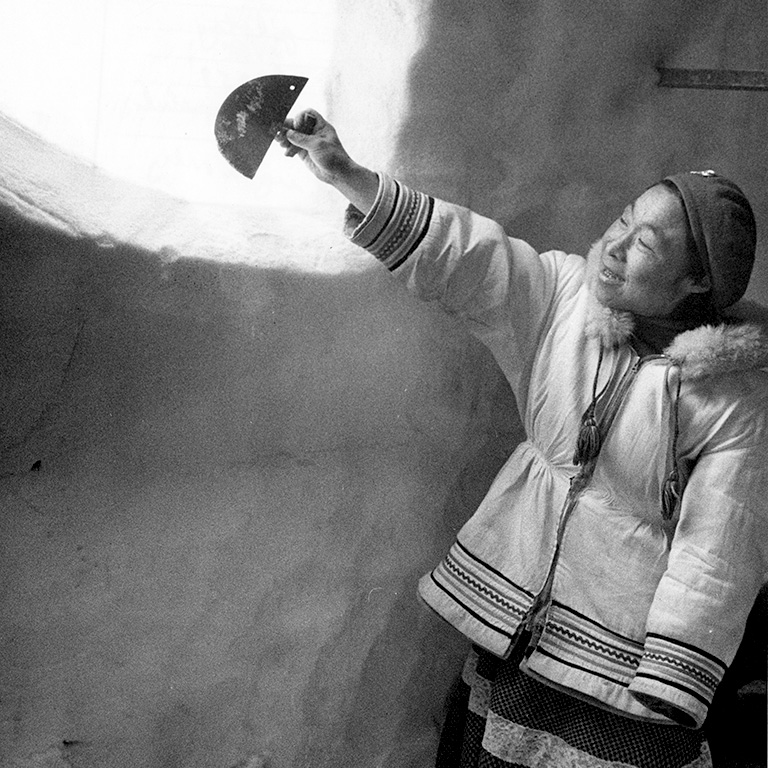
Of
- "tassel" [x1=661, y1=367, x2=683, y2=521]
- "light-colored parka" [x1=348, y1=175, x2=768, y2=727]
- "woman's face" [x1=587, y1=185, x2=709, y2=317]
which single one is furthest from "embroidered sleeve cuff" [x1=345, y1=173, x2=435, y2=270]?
"tassel" [x1=661, y1=367, x2=683, y2=521]

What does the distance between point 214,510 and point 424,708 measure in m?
0.42

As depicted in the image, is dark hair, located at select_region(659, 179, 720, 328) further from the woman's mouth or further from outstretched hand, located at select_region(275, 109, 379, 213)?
outstretched hand, located at select_region(275, 109, 379, 213)

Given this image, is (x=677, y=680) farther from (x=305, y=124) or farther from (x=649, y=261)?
(x=305, y=124)

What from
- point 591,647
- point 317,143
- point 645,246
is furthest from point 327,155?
point 591,647

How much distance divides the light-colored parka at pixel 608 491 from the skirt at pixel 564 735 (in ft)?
0.12

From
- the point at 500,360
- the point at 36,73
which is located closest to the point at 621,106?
the point at 500,360

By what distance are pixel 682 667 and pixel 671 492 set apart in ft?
0.65

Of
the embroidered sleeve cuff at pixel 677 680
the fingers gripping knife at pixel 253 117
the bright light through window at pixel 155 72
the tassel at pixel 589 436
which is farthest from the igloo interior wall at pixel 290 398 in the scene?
the embroidered sleeve cuff at pixel 677 680

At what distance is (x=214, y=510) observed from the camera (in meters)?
1.53

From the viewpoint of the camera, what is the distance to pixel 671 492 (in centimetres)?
137

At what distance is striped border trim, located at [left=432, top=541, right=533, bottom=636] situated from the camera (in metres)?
1.40

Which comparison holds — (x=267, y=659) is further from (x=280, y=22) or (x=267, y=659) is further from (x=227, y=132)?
(x=280, y=22)

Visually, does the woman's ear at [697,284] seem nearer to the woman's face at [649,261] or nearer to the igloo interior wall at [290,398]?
the woman's face at [649,261]

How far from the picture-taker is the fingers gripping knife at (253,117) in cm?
137
